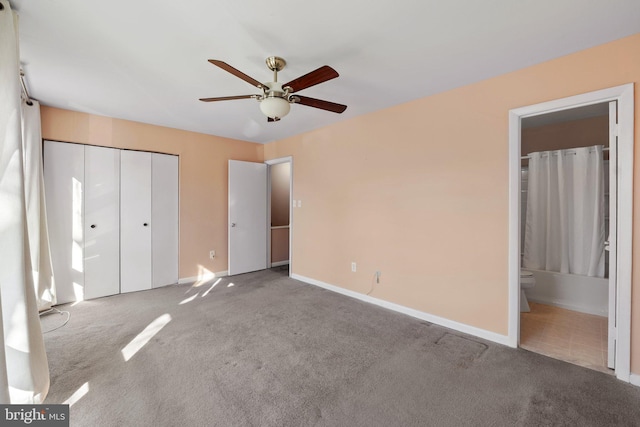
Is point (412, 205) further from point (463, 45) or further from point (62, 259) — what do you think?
point (62, 259)

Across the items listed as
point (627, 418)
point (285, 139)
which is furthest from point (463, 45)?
point (285, 139)

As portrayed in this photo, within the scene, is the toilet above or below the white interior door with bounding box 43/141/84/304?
below

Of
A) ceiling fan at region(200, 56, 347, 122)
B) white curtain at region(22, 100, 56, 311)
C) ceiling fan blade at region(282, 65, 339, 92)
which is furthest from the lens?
white curtain at region(22, 100, 56, 311)

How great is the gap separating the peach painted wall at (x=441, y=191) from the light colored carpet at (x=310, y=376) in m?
0.46

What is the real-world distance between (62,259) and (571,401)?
507cm

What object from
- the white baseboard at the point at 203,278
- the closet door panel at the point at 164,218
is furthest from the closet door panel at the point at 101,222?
the white baseboard at the point at 203,278

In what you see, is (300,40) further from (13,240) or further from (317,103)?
(13,240)

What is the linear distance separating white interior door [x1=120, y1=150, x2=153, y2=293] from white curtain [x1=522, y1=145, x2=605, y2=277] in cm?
540

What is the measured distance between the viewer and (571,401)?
5.44ft

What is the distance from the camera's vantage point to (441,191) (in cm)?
273

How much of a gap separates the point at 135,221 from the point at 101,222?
14.7 inches

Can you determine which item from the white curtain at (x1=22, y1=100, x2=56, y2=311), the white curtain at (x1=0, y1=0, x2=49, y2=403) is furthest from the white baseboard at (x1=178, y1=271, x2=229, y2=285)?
the white curtain at (x1=0, y1=0, x2=49, y2=403)

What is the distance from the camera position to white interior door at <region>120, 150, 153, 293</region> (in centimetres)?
364

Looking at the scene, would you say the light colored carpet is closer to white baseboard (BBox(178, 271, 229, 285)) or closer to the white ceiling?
white baseboard (BBox(178, 271, 229, 285))
